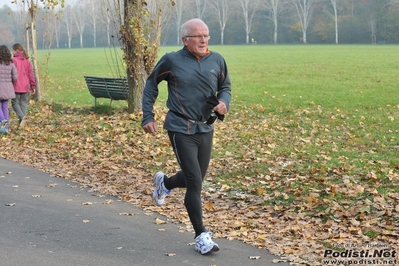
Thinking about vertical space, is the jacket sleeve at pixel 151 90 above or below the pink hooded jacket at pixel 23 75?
above

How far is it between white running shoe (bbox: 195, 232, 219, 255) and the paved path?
54 mm

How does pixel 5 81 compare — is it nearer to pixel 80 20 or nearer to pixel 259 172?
pixel 259 172

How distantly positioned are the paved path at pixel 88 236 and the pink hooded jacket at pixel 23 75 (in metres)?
6.36

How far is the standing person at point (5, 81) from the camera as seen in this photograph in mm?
14633

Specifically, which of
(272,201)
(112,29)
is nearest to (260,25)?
(112,29)

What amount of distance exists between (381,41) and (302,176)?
293ft

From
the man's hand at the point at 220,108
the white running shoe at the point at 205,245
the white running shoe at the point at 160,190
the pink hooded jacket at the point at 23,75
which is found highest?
the man's hand at the point at 220,108

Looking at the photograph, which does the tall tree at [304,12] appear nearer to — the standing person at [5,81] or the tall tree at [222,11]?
the tall tree at [222,11]

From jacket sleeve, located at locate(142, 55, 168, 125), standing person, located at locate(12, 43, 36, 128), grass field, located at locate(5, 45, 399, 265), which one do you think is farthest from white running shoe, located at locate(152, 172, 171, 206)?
standing person, located at locate(12, 43, 36, 128)

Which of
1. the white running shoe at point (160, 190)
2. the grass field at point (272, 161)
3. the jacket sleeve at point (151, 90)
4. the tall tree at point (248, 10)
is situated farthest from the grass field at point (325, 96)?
the tall tree at point (248, 10)

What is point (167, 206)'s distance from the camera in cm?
832

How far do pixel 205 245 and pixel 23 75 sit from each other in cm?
1031

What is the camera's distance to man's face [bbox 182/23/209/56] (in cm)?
621

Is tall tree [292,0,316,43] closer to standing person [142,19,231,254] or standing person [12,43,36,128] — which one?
standing person [12,43,36,128]
